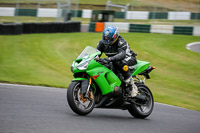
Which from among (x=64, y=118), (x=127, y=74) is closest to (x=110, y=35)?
(x=127, y=74)

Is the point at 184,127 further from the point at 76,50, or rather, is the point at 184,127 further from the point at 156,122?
the point at 76,50

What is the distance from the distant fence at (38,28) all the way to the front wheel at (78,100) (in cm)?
1353

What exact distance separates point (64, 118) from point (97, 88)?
99cm

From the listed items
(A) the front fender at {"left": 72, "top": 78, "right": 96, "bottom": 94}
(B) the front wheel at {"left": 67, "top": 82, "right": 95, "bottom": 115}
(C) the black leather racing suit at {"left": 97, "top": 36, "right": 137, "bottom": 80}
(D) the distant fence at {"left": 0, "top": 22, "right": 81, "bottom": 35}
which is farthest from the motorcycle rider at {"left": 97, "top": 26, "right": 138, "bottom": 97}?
(D) the distant fence at {"left": 0, "top": 22, "right": 81, "bottom": 35}

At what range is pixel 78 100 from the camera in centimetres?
615

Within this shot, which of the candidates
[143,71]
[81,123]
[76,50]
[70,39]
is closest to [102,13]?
[70,39]

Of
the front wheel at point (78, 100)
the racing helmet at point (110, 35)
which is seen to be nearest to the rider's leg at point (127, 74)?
the racing helmet at point (110, 35)

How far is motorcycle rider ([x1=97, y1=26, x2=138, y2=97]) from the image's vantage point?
21.2ft

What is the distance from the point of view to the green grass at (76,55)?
1048 cm

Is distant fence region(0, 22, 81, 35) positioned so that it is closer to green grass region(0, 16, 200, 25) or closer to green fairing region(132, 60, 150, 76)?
green grass region(0, 16, 200, 25)

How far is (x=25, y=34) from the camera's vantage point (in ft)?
65.1

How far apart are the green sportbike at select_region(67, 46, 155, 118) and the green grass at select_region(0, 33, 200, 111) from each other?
2.56 meters

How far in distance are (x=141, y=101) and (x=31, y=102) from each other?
90.8 inches

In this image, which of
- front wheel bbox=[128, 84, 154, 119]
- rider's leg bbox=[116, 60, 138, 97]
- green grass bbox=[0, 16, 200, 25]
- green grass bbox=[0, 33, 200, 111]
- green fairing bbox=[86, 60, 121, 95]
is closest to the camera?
green fairing bbox=[86, 60, 121, 95]
